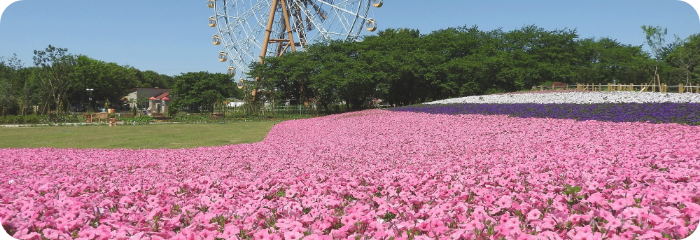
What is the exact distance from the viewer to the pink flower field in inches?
123

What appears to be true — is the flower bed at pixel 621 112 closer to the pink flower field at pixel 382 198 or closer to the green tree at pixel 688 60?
the pink flower field at pixel 382 198

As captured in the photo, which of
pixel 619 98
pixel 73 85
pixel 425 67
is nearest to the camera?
pixel 619 98

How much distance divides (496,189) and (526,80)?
41.5 meters

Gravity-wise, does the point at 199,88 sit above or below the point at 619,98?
above

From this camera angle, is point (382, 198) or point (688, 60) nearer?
point (382, 198)

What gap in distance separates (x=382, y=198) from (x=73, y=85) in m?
72.2

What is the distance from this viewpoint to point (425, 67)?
36500 mm

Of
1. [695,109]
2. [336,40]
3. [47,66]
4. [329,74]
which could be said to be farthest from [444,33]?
[47,66]

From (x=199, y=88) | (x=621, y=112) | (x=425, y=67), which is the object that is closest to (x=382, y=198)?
(x=621, y=112)

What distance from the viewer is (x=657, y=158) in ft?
18.2

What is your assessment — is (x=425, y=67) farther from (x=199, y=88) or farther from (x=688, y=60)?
(x=688, y=60)

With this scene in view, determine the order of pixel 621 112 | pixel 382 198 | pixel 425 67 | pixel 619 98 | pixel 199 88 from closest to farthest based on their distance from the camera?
1. pixel 382 198
2. pixel 621 112
3. pixel 619 98
4. pixel 425 67
5. pixel 199 88

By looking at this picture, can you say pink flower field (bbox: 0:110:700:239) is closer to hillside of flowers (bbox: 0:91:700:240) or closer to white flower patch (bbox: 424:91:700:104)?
hillside of flowers (bbox: 0:91:700:240)

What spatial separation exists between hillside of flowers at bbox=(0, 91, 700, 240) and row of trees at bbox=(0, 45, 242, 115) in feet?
129
